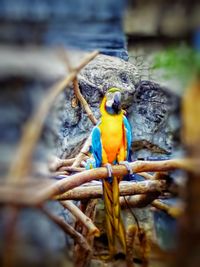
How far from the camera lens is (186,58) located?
41.3 inches

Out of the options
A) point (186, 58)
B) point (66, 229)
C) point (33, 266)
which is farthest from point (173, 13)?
point (66, 229)

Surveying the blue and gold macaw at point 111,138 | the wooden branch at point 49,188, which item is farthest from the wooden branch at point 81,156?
the wooden branch at point 49,188

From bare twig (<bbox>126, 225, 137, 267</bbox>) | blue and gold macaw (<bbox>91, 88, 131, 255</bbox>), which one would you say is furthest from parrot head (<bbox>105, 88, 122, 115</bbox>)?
bare twig (<bbox>126, 225, 137, 267</bbox>)

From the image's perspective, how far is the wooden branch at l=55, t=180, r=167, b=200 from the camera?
1836 mm

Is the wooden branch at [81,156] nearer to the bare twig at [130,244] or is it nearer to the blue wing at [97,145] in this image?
the blue wing at [97,145]

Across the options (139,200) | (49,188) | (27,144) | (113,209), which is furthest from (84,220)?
(27,144)

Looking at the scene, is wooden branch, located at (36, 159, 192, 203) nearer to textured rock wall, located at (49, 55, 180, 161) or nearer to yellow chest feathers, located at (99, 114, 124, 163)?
yellow chest feathers, located at (99, 114, 124, 163)

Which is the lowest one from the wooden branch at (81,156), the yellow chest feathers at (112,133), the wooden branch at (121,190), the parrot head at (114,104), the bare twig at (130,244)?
the bare twig at (130,244)

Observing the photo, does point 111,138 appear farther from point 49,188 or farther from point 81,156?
point 49,188

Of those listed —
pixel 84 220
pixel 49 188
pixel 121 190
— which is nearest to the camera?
pixel 49 188

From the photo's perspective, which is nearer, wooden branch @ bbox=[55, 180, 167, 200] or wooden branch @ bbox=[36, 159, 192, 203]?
wooden branch @ bbox=[36, 159, 192, 203]

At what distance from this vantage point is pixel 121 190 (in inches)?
76.1

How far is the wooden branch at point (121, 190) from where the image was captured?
1836mm

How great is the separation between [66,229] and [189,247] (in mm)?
834
